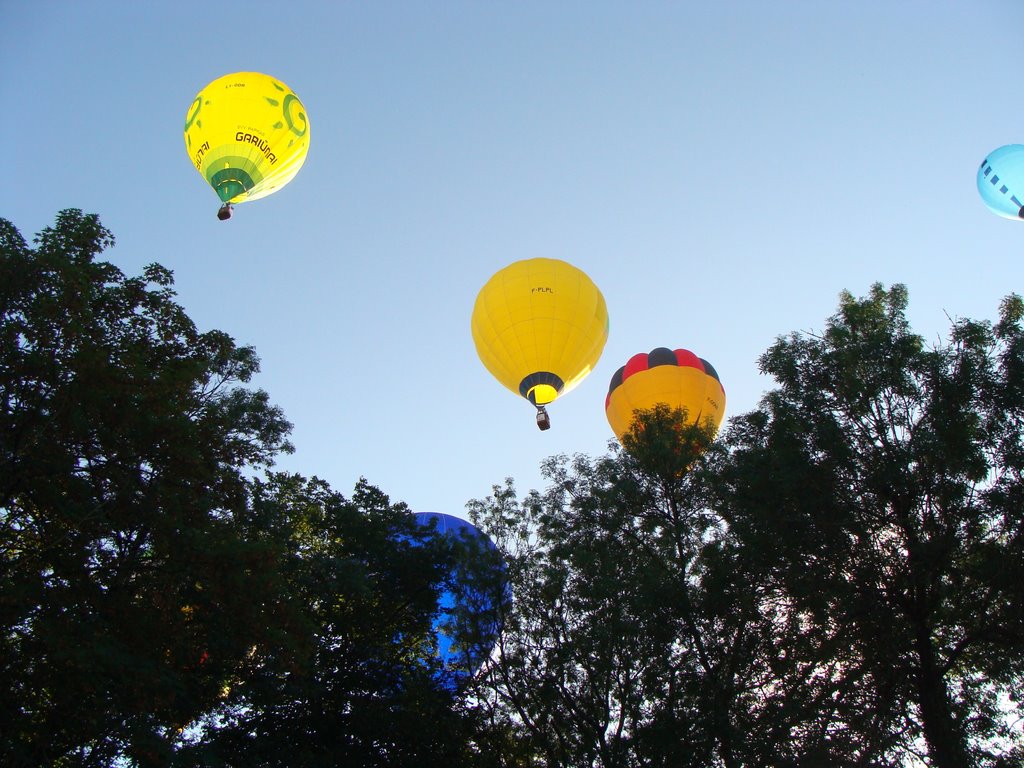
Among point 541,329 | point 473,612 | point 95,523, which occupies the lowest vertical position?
point 95,523

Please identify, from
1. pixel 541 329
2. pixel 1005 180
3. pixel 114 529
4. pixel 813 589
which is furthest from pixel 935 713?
pixel 1005 180

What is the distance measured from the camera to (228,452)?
10406 millimetres

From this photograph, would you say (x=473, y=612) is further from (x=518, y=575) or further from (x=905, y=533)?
(x=905, y=533)

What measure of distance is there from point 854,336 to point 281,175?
44.6ft

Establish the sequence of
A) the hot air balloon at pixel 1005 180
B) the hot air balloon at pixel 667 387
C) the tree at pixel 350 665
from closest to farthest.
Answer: the tree at pixel 350 665, the hot air balloon at pixel 667 387, the hot air balloon at pixel 1005 180

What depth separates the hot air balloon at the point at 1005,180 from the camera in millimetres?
25609

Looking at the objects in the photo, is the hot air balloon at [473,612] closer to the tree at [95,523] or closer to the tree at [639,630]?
the tree at [639,630]

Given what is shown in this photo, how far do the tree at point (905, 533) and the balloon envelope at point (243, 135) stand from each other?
13.0 m

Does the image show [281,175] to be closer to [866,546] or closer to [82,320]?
[82,320]

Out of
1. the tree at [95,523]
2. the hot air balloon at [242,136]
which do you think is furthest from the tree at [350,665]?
the hot air balloon at [242,136]

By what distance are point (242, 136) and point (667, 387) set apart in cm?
1243

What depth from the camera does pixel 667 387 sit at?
22453 millimetres

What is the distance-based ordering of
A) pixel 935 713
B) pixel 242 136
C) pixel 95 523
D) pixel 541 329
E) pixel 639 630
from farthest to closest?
pixel 541 329, pixel 242 136, pixel 639 630, pixel 935 713, pixel 95 523

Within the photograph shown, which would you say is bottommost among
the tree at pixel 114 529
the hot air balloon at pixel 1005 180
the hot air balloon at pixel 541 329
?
the tree at pixel 114 529
